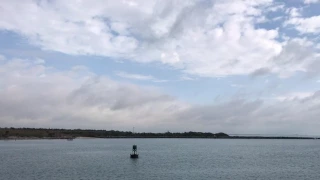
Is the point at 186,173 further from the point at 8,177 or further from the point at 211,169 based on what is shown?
the point at 8,177

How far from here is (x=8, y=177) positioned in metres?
50.8

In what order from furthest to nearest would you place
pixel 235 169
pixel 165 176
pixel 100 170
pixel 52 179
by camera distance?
1. pixel 235 169
2. pixel 100 170
3. pixel 165 176
4. pixel 52 179

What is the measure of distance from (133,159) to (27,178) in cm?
3447

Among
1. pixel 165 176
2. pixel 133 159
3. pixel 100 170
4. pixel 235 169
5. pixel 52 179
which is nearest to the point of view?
pixel 52 179

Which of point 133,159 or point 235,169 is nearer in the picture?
point 235,169

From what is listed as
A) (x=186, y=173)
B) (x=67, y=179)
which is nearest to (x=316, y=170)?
(x=186, y=173)

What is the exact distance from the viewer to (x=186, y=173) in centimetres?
5756

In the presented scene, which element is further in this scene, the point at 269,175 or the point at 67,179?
the point at 269,175

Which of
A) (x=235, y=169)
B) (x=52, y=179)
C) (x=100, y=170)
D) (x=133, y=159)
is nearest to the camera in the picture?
(x=52, y=179)

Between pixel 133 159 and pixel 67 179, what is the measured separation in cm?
3353

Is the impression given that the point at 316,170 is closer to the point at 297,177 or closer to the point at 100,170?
the point at 297,177

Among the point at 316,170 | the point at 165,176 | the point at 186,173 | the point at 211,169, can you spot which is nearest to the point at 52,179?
the point at 165,176

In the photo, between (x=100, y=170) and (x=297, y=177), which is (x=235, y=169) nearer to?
(x=297, y=177)

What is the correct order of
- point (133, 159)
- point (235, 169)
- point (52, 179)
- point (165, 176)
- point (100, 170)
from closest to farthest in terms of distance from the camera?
point (52, 179), point (165, 176), point (100, 170), point (235, 169), point (133, 159)
